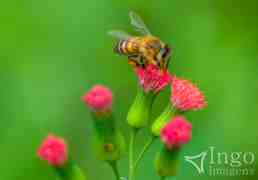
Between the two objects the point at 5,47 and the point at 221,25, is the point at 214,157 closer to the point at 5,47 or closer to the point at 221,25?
the point at 221,25

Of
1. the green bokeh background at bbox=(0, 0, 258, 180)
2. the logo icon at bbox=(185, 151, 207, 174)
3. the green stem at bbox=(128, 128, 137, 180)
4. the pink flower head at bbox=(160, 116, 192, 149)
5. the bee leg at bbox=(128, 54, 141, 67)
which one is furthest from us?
the green bokeh background at bbox=(0, 0, 258, 180)

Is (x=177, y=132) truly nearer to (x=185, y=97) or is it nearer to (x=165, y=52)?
(x=185, y=97)

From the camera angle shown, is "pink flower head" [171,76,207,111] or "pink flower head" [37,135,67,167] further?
"pink flower head" [171,76,207,111]

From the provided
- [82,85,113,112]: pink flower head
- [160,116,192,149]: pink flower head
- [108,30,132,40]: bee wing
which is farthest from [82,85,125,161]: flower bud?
[108,30,132,40]: bee wing

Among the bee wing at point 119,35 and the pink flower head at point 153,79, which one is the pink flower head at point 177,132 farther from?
the bee wing at point 119,35

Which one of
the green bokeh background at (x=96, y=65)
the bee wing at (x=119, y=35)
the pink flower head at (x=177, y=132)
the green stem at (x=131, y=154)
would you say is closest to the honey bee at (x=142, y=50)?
the bee wing at (x=119, y=35)

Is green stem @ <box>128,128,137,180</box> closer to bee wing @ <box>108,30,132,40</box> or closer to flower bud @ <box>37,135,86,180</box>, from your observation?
flower bud @ <box>37,135,86,180</box>

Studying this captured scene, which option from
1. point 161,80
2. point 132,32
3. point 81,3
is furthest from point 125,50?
point 81,3

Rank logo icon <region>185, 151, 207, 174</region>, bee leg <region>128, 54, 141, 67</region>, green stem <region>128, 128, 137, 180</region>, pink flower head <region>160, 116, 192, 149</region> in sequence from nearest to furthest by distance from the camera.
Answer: pink flower head <region>160, 116, 192, 149</region> → green stem <region>128, 128, 137, 180</region> → bee leg <region>128, 54, 141, 67</region> → logo icon <region>185, 151, 207, 174</region>
